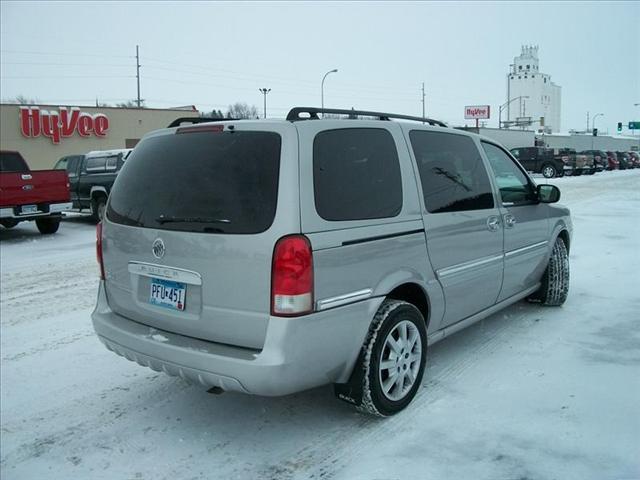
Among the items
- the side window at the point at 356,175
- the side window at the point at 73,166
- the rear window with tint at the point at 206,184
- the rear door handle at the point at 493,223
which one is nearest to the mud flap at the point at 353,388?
the side window at the point at 356,175

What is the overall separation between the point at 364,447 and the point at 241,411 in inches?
36.4

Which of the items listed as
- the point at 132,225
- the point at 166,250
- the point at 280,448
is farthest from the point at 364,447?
the point at 132,225

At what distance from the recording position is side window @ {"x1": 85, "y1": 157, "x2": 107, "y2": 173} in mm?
14114

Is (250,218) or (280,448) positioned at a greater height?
(250,218)

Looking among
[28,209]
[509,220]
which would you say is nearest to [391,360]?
[509,220]

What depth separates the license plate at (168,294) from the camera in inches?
130

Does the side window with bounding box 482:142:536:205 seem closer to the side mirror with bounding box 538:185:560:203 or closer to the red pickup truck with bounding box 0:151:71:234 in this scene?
the side mirror with bounding box 538:185:560:203

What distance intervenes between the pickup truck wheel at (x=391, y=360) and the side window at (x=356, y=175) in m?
0.63

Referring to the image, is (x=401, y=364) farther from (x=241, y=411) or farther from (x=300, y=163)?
(x=300, y=163)

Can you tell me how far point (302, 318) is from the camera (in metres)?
2.98

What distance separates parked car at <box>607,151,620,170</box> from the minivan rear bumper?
1843 inches

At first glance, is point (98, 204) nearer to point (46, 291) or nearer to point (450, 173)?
point (46, 291)

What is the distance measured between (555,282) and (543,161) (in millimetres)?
31476

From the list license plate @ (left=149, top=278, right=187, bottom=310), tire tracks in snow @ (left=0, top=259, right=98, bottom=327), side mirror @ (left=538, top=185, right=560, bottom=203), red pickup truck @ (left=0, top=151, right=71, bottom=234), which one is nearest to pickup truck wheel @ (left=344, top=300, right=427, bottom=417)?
license plate @ (left=149, top=278, right=187, bottom=310)
